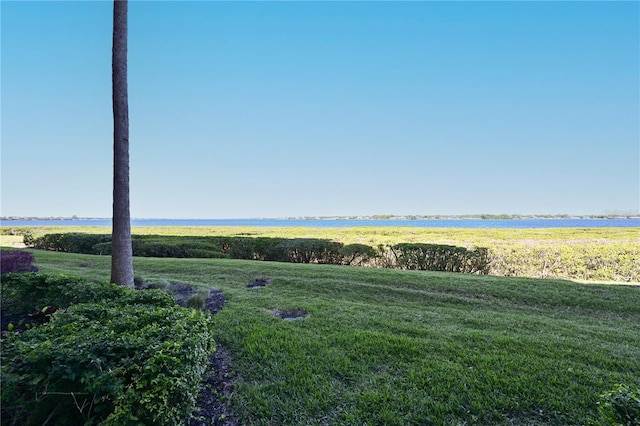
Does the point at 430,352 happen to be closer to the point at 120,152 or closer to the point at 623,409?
the point at 623,409

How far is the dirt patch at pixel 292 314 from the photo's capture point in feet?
17.2

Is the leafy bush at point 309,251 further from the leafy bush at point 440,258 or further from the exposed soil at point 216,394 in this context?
the exposed soil at point 216,394

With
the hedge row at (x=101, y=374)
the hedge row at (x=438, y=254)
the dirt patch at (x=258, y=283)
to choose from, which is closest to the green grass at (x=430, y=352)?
the dirt patch at (x=258, y=283)

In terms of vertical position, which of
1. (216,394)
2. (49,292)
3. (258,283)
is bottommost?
(216,394)

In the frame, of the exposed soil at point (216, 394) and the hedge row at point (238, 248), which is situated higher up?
the hedge row at point (238, 248)

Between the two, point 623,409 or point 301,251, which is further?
point 301,251

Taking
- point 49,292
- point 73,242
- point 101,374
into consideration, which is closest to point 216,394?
point 101,374

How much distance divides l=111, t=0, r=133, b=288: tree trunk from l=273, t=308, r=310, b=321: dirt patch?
8.59 ft

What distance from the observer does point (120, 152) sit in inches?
208

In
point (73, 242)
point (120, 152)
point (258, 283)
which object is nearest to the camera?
point (120, 152)

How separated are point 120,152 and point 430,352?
18.9 ft

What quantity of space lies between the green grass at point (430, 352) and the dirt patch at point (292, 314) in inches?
4.9

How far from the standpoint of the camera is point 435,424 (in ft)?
8.64

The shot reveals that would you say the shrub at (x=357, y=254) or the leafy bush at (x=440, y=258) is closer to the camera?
the leafy bush at (x=440, y=258)
